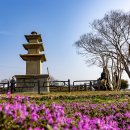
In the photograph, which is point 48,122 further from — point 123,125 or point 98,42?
point 98,42

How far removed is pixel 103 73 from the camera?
38.2 metres

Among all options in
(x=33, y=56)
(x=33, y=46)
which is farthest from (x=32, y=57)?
(x=33, y=46)

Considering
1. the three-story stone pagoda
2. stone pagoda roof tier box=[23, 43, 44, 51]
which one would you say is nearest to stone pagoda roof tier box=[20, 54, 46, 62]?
the three-story stone pagoda

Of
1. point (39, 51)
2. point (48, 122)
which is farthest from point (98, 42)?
point (48, 122)

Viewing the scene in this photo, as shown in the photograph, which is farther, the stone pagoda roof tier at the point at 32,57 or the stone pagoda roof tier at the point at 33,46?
the stone pagoda roof tier at the point at 33,46

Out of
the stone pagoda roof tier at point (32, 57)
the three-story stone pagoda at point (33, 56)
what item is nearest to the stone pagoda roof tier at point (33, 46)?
the three-story stone pagoda at point (33, 56)

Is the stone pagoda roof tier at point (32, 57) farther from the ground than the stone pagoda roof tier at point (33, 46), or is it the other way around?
the stone pagoda roof tier at point (33, 46)

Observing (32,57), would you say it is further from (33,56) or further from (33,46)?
(33,46)

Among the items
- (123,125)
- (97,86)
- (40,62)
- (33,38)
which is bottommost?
(123,125)

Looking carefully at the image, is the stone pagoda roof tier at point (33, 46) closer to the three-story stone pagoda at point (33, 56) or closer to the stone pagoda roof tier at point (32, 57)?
the three-story stone pagoda at point (33, 56)

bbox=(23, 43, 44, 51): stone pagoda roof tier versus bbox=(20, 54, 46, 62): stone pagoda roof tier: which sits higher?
bbox=(23, 43, 44, 51): stone pagoda roof tier

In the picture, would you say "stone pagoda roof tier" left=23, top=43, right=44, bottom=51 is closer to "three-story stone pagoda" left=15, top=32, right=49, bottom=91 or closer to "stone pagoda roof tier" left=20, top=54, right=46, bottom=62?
"three-story stone pagoda" left=15, top=32, right=49, bottom=91

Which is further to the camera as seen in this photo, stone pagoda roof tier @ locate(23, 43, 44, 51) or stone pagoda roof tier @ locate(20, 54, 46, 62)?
stone pagoda roof tier @ locate(23, 43, 44, 51)

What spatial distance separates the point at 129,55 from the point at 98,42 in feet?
12.8
